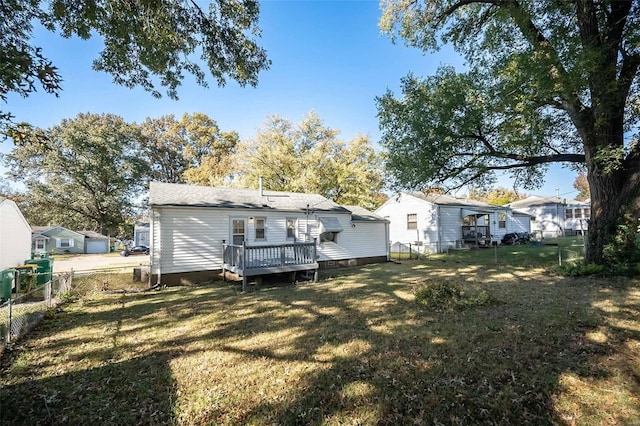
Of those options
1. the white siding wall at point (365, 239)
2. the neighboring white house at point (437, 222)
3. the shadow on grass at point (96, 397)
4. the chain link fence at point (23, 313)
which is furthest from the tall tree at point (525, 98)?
the chain link fence at point (23, 313)

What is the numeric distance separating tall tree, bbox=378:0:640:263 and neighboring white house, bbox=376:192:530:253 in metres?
7.50

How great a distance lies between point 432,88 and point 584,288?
8.11m

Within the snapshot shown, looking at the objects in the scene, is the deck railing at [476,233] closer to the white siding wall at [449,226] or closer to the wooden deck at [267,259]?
the white siding wall at [449,226]

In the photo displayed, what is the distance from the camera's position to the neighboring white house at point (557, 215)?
28.2 metres

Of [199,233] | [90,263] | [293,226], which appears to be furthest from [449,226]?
[90,263]

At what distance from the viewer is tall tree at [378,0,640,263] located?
25.7 feet

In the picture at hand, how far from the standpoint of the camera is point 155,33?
5.49 meters

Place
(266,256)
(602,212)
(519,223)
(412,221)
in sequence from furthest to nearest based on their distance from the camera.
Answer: (519,223) < (412,221) < (266,256) < (602,212)

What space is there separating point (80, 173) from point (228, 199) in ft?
94.3

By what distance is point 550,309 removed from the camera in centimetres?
624

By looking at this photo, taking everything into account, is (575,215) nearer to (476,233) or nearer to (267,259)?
(476,233)

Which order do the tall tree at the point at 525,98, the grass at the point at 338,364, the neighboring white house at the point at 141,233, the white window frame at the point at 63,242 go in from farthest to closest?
the neighboring white house at the point at 141,233, the white window frame at the point at 63,242, the tall tree at the point at 525,98, the grass at the point at 338,364

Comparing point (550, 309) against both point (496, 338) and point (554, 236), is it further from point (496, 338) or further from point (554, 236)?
point (554, 236)

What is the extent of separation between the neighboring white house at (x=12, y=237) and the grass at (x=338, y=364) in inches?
246
